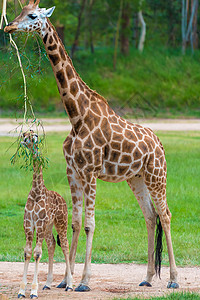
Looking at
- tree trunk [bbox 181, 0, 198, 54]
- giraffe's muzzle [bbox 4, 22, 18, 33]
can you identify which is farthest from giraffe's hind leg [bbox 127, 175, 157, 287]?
tree trunk [bbox 181, 0, 198, 54]

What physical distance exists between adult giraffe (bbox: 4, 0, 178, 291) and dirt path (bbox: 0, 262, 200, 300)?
0.72 ft

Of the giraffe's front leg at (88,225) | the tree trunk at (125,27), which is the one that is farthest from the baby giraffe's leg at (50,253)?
the tree trunk at (125,27)

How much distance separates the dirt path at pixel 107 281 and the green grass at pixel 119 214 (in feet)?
1.63

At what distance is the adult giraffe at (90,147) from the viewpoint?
255 inches

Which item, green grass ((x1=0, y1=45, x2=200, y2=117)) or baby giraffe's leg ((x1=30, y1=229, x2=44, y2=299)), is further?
A: green grass ((x1=0, y1=45, x2=200, y2=117))

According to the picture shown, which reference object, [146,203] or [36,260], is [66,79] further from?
[36,260]

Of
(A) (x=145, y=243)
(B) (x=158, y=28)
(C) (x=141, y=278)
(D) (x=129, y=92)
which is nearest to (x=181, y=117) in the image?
(D) (x=129, y=92)

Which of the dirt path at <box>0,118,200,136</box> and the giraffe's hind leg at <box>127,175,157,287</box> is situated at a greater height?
the giraffe's hind leg at <box>127,175,157,287</box>

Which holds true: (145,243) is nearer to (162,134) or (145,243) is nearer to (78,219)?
(78,219)

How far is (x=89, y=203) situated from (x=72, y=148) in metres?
0.66

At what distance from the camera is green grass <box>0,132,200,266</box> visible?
9.20 m

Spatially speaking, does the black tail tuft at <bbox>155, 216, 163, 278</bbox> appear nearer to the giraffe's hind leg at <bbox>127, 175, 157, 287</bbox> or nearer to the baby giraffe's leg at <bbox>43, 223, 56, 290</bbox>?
the giraffe's hind leg at <bbox>127, 175, 157, 287</bbox>

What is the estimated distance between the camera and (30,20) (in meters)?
6.18

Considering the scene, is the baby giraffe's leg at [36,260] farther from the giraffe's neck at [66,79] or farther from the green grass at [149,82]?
the green grass at [149,82]
